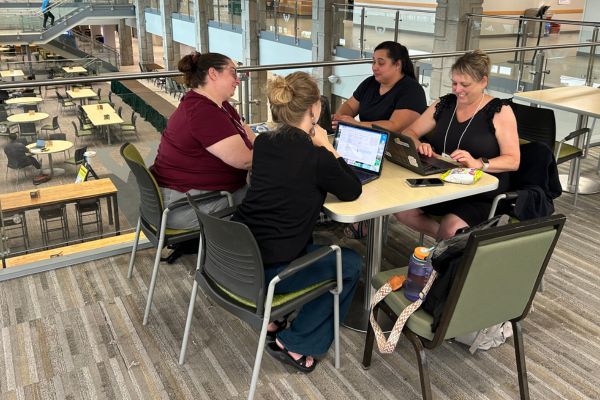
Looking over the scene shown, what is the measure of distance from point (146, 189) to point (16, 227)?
1.91 metres

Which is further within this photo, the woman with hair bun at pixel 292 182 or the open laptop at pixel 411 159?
the open laptop at pixel 411 159

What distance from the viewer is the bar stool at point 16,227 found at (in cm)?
363

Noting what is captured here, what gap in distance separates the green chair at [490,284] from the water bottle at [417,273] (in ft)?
0.15

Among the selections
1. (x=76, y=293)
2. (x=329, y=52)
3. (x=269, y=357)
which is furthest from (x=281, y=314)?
(x=329, y=52)

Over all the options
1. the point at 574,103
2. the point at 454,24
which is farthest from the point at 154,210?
the point at 454,24

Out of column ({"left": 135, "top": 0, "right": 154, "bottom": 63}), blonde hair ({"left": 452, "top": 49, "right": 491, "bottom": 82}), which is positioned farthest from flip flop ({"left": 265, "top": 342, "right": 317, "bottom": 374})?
column ({"left": 135, "top": 0, "right": 154, "bottom": 63})

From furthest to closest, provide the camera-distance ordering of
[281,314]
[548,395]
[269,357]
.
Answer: [269,357]
[548,395]
[281,314]

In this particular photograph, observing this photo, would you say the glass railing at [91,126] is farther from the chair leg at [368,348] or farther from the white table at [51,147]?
the chair leg at [368,348]

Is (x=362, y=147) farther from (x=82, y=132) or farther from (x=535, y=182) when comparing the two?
(x=82, y=132)

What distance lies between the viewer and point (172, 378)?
2.43 m

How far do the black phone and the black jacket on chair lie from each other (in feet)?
1.75

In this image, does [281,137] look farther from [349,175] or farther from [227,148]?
[227,148]

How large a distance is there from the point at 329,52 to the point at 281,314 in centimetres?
1020

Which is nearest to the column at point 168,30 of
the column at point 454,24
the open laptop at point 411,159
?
the column at point 454,24
